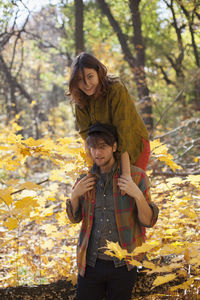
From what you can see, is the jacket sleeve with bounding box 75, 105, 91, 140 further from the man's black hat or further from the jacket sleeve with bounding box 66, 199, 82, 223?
the jacket sleeve with bounding box 66, 199, 82, 223

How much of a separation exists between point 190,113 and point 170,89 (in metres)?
1.73

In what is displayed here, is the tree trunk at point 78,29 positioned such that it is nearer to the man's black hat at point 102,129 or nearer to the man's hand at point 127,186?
the man's black hat at point 102,129

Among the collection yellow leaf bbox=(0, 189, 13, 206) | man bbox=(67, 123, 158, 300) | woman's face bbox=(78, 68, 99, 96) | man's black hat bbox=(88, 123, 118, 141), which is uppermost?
woman's face bbox=(78, 68, 99, 96)

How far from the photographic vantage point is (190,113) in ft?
35.1

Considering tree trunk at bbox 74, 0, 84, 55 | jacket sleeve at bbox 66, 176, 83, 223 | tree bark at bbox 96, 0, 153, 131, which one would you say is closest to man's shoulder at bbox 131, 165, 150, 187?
jacket sleeve at bbox 66, 176, 83, 223

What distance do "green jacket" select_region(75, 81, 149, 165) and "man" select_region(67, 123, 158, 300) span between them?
0.24ft

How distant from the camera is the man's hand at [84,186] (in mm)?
1657

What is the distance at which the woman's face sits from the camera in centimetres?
170

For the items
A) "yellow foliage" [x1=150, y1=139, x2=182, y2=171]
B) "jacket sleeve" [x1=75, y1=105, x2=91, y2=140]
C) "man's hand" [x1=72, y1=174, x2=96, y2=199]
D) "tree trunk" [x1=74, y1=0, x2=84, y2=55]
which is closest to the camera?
"man's hand" [x1=72, y1=174, x2=96, y2=199]

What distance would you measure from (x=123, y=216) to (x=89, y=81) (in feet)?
2.58

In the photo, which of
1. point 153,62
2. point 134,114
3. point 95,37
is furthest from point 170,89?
point 134,114

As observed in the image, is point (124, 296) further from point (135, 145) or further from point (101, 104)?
point (101, 104)

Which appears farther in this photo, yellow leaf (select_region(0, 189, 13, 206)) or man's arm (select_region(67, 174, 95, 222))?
man's arm (select_region(67, 174, 95, 222))

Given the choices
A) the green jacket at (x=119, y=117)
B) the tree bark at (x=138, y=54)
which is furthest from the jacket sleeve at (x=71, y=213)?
the tree bark at (x=138, y=54)
